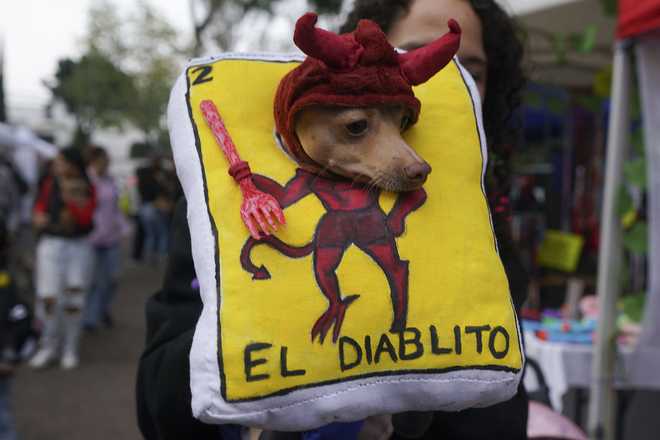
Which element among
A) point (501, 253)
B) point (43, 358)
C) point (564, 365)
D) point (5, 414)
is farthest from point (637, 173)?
point (43, 358)

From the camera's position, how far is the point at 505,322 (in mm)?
906

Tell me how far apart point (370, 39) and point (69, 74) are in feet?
69.2

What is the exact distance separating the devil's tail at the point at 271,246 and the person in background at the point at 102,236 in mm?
5352

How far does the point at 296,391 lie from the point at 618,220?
2.49 m

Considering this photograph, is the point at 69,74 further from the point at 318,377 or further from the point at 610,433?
the point at 318,377

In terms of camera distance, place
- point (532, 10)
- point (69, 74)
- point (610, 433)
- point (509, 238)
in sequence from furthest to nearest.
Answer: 1. point (69, 74)
2. point (532, 10)
3. point (610, 433)
4. point (509, 238)

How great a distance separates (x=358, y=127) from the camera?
890mm

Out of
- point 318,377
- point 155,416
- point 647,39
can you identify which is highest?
point 647,39

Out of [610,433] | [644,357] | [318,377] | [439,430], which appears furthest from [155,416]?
[610,433]

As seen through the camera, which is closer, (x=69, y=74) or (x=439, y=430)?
(x=439, y=430)

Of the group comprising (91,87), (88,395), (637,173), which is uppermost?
(91,87)

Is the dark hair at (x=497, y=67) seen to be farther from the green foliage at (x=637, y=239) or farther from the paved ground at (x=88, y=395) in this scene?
the paved ground at (x=88, y=395)

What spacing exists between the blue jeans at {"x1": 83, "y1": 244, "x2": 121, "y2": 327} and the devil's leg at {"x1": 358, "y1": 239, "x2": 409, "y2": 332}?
18.4ft

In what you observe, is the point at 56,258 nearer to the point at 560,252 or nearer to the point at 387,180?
the point at 560,252
